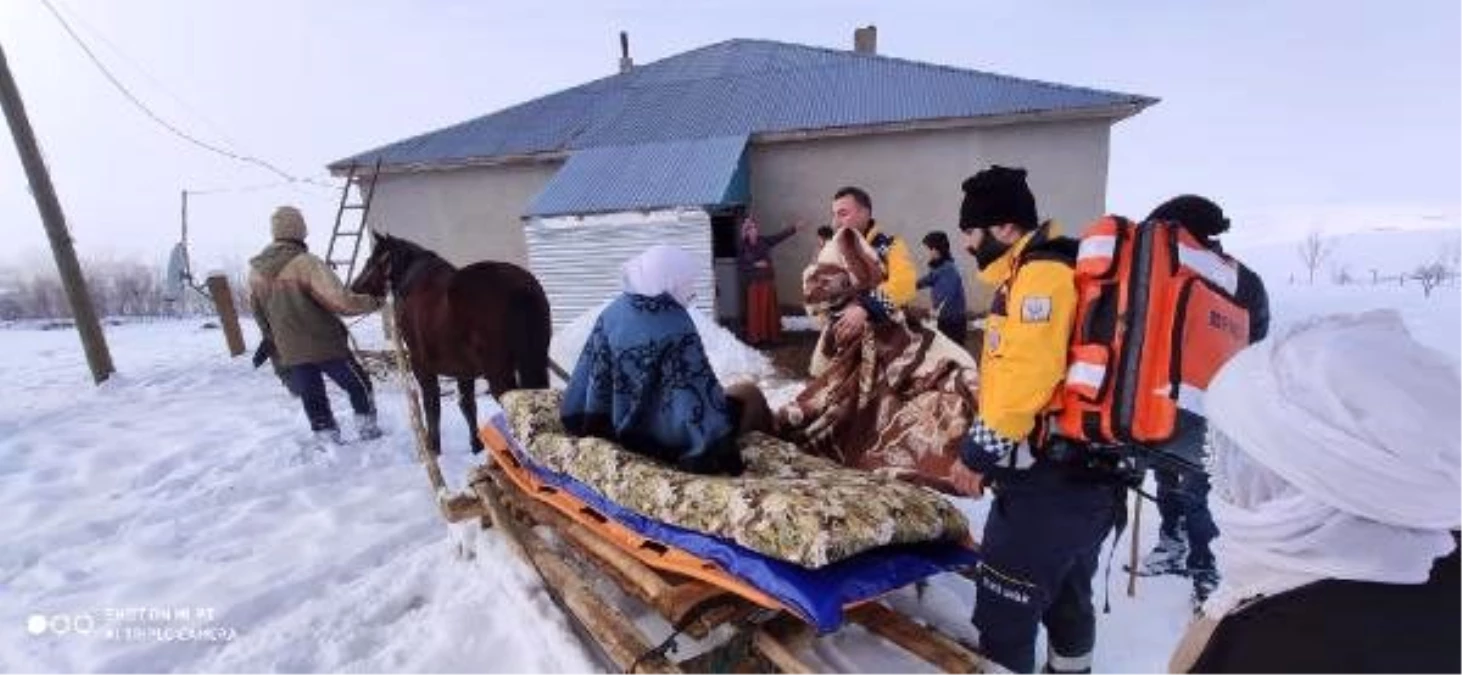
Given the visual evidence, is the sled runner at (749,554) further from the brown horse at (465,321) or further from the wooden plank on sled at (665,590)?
the brown horse at (465,321)

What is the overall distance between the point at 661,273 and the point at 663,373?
0.44 m

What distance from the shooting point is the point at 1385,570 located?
1.00m

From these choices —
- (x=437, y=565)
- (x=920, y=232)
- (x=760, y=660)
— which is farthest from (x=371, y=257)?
(x=920, y=232)

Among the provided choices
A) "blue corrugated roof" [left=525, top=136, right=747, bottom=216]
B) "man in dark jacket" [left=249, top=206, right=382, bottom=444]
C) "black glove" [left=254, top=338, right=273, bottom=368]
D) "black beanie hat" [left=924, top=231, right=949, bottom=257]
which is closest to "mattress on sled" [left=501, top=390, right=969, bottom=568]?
"man in dark jacket" [left=249, top=206, right=382, bottom=444]

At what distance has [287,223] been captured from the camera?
18.5 ft

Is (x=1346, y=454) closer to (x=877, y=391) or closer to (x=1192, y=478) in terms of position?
(x=1192, y=478)

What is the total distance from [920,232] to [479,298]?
748 centimetres

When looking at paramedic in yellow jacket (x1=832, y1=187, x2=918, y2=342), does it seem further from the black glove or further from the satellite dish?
the satellite dish

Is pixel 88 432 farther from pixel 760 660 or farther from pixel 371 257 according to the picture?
pixel 760 660

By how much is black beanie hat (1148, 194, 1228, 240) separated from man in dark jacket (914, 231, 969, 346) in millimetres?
4013

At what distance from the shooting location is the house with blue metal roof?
10227 millimetres

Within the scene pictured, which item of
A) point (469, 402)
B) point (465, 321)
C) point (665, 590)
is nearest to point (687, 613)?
point (665, 590)

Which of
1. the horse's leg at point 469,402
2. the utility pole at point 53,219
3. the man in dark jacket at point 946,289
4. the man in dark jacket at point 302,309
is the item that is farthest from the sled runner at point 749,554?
the utility pole at point 53,219

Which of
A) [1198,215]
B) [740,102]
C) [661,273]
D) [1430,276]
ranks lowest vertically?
[1430,276]
